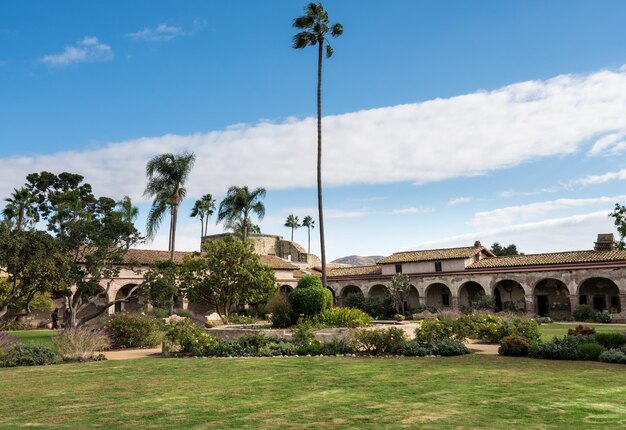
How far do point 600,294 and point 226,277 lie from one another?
2754cm

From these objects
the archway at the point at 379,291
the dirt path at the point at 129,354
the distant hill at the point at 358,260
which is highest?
the distant hill at the point at 358,260

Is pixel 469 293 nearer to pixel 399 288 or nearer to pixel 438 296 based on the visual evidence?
pixel 438 296

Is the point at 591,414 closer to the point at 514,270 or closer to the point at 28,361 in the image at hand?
the point at 28,361

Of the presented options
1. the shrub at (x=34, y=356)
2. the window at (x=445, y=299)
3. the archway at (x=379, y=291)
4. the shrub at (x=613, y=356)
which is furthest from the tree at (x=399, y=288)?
the shrub at (x=34, y=356)

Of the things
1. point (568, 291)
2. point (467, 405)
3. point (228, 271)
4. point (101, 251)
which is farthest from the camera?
point (568, 291)

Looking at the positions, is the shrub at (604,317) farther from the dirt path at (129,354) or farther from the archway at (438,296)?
the dirt path at (129,354)

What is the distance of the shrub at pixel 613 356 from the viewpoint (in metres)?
13.4

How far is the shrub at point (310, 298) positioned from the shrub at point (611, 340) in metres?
9.77

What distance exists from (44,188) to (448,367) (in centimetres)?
4644

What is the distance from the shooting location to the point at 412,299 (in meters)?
47.8

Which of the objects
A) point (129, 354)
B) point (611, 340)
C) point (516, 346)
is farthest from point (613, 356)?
point (129, 354)

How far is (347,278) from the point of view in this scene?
5112cm

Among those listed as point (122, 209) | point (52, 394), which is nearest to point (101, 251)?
point (122, 209)

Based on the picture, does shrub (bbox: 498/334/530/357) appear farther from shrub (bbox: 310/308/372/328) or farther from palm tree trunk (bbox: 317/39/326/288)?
palm tree trunk (bbox: 317/39/326/288)
